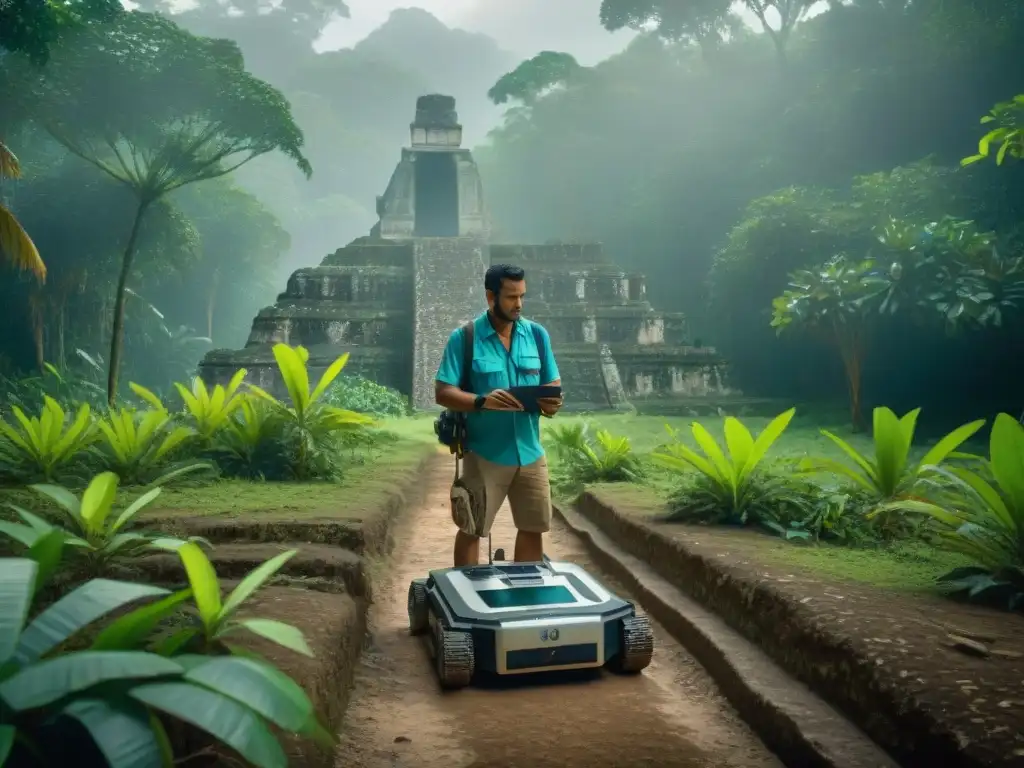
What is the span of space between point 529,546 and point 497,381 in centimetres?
72

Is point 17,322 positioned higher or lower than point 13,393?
higher

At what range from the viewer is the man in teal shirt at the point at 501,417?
3080 mm

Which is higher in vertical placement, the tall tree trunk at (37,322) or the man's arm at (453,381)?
the tall tree trunk at (37,322)

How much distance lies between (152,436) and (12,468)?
2.65 ft

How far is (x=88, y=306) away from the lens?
21.0 metres

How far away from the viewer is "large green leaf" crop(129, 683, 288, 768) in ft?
4.23

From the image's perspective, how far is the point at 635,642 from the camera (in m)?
2.66

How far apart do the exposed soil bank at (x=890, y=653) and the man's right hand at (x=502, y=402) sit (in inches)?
42.2

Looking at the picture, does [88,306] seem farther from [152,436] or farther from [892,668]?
[892,668]

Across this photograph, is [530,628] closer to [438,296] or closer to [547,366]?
[547,366]

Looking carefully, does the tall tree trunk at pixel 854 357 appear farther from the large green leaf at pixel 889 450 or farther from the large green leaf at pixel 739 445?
the large green leaf at pixel 739 445

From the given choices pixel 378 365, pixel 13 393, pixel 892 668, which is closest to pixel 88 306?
pixel 13 393

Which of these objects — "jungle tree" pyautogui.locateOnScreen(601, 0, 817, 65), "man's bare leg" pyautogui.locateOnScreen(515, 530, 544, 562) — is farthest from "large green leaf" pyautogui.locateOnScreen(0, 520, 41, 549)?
"jungle tree" pyautogui.locateOnScreen(601, 0, 817, 65)

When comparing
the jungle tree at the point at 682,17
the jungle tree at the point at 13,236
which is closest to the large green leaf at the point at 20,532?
the jungle tree at the point at 13,236
